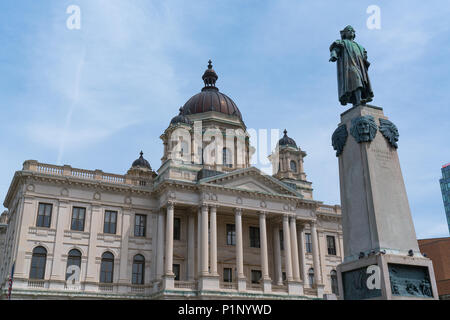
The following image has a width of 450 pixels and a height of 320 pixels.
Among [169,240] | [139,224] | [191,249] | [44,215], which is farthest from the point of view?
[191,249]

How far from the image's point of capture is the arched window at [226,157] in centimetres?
5300

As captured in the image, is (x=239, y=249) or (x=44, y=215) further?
(x=239, y=249)

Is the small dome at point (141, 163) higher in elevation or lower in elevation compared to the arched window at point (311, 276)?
higher

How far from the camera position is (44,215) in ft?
130

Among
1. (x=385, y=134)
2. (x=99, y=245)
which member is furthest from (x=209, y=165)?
(x=385, y=134)

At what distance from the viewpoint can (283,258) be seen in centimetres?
4734

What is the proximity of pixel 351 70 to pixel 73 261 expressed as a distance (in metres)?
32.6

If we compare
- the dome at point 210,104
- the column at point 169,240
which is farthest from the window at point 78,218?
the dome at point 210,104

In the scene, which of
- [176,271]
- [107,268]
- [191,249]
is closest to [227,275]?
[191,249]

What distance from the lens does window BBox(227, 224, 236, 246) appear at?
4577 centimetres

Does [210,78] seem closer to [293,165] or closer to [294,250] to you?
[293,165]

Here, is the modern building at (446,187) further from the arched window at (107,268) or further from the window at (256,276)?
the arched window at (107,268)

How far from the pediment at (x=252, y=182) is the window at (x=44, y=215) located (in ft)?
46.3
